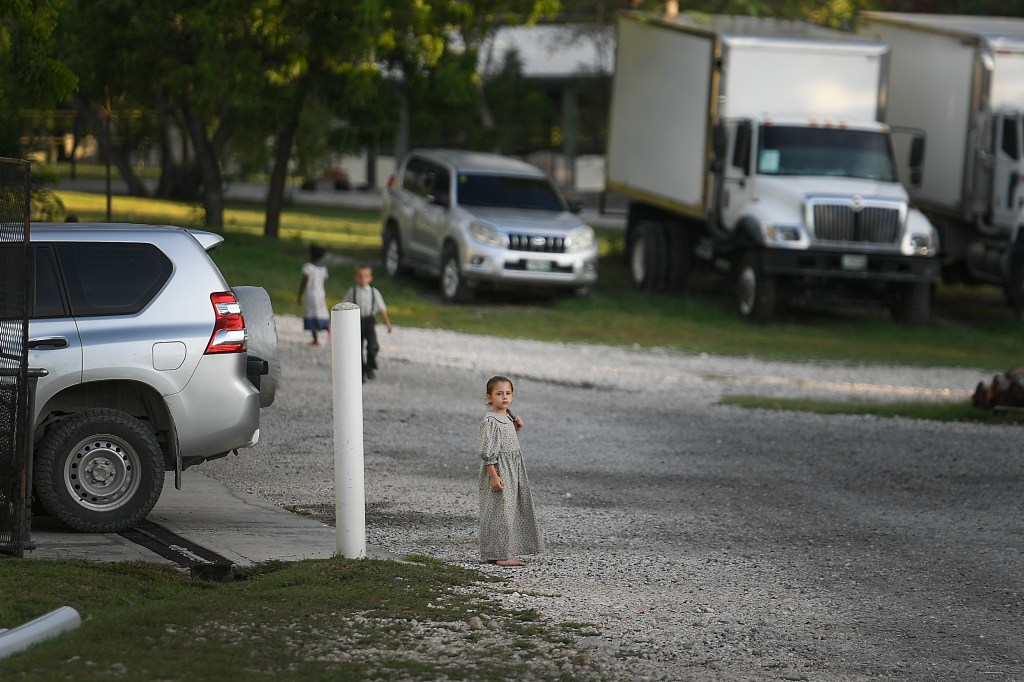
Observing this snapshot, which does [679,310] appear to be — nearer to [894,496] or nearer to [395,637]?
[894,496]

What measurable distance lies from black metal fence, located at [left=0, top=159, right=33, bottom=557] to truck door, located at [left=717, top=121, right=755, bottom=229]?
53.6 ft

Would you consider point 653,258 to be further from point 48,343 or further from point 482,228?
point 48,343

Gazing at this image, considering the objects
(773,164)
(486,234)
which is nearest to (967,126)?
(773,164)

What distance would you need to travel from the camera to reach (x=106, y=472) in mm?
8617

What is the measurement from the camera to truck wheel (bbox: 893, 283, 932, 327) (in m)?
22.7

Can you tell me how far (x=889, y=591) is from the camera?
8102 mm

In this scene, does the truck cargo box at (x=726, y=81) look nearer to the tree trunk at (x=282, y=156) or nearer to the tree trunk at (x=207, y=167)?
the tree trunk at (x=282, y=156)

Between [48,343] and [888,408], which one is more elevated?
[48,343]

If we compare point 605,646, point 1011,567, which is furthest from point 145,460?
point 1011,567

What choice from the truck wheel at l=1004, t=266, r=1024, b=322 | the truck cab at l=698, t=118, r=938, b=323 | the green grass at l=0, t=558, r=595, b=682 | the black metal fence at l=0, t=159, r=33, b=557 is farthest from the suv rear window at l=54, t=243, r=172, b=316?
the truck wheel at l=1004, t=266, r=1024, b=322

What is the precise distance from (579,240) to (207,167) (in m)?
8.85

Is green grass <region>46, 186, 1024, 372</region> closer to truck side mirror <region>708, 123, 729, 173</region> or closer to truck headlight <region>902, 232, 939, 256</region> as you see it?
truck headlight <region>902, 232, 939, 256</region>

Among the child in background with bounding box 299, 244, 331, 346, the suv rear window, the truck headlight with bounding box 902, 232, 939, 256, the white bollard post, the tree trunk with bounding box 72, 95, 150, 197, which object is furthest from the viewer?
the tree trunk with bounding box 72, 95, 150, 197

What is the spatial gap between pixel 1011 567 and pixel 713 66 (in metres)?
15.6
